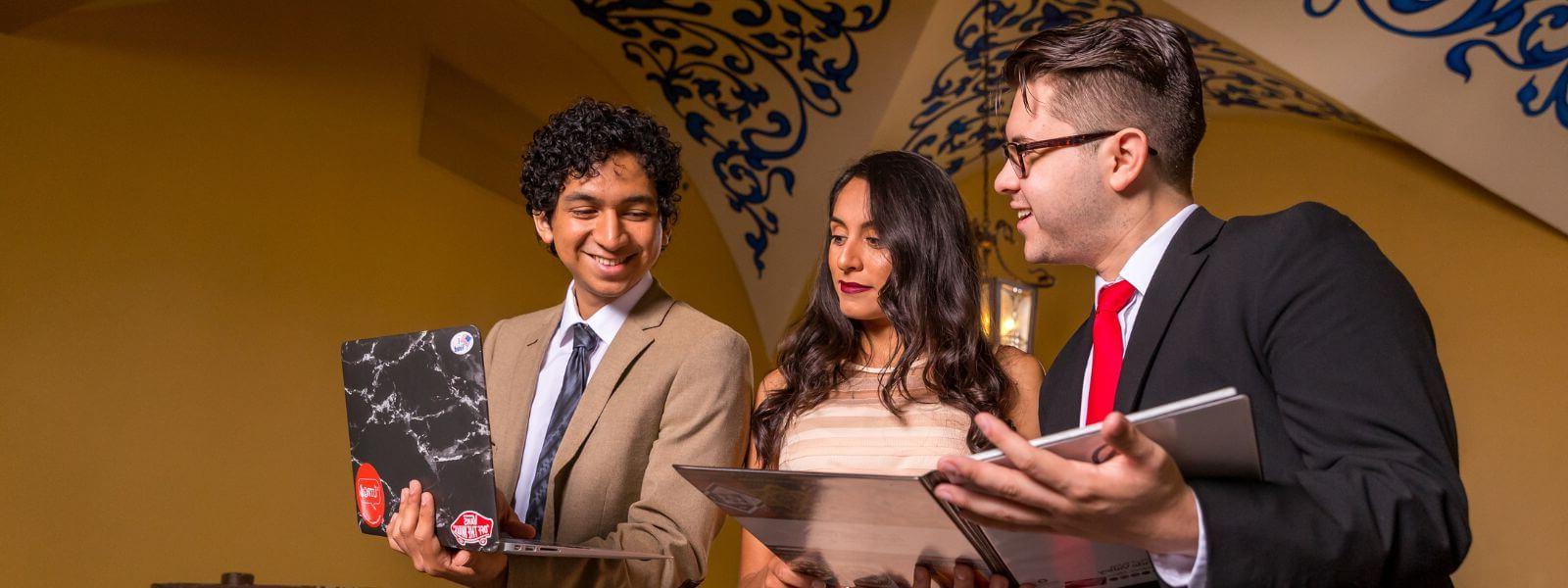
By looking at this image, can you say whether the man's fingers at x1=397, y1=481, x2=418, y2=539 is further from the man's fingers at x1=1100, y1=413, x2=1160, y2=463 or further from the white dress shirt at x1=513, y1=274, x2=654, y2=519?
the man's fingers at x1=1100, y1=413, x2=1160, y2=463

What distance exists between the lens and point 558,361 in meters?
2.33

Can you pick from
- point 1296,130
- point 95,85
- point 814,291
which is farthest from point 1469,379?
point 95,85

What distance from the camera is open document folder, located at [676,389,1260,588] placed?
1021 millimetres

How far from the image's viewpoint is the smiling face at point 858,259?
2377 millimetres

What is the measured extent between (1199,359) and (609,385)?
3.66ft

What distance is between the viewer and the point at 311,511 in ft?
14.0

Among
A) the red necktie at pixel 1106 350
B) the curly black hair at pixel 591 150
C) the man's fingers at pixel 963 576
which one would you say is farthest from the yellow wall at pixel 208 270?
the red necktie at pixel 1106 350

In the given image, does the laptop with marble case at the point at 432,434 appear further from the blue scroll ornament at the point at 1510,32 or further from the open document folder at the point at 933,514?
the blue scroll ornament at the point at 1510,32

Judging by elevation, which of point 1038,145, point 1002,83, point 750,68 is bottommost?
point 1038,145

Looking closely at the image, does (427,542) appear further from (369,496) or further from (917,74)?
(917,74)

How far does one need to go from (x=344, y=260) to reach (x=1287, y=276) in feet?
12.8

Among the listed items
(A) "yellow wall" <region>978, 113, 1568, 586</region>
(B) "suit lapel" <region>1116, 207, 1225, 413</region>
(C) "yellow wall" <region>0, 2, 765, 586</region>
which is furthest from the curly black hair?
(A) "yellow wall" <region>978, 113, 1568, 586</region>

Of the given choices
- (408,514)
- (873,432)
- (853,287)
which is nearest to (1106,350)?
(873,432)

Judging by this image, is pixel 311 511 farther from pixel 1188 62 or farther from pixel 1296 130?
pixel 1296 130
